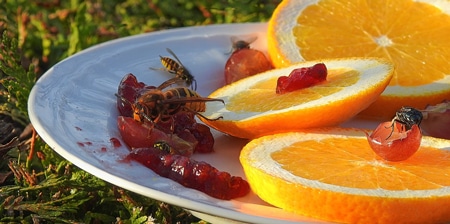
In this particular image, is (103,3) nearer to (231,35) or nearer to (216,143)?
(231,35)

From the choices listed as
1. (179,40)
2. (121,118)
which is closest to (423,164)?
(121,118)

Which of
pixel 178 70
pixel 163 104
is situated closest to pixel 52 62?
pixel 178 70

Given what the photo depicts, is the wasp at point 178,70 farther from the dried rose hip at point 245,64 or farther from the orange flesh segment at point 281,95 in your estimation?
the orange flesh segment at point 281,95

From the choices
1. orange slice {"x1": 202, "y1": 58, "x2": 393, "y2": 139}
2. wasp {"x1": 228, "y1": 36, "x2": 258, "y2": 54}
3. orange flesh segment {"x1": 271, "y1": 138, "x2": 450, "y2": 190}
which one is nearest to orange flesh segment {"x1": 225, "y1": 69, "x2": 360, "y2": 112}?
orange slice {"x1": 202, "y1": 58, "x2": 393, "y2": 139}

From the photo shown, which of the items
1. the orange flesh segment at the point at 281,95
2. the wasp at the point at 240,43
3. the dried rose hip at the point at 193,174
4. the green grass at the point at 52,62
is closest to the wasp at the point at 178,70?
the wasp at the point at 240,43

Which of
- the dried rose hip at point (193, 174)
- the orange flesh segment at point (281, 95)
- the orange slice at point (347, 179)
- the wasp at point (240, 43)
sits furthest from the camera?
the wasp at point (240, 43)

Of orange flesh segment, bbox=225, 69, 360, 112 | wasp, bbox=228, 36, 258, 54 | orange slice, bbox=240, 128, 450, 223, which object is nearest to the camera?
orange slice, bbox=240, 128, 450, 223

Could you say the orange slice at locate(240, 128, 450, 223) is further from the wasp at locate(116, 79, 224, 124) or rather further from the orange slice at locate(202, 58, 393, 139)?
the wasp at locate(116, 79, 224, 124)
